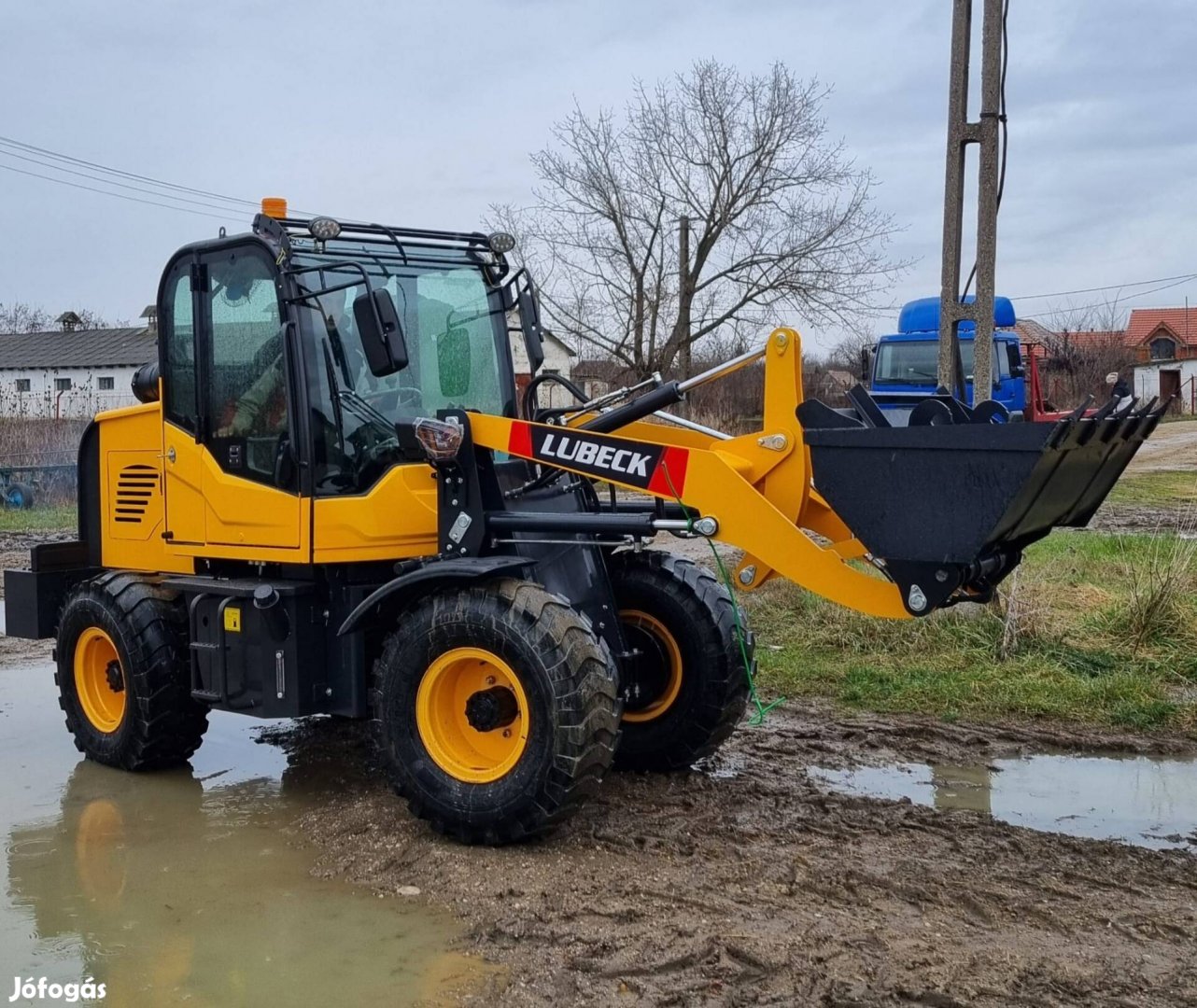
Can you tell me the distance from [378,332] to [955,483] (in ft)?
7.85

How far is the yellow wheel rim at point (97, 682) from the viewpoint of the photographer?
6.99m

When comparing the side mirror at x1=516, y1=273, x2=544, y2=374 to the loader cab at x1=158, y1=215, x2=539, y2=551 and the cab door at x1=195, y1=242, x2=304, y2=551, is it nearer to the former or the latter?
the loader cab at x1=158, y1=215, x2=539, y2=551

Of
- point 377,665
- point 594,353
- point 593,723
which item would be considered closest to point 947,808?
point 593,723

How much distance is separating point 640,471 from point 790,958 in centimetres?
204

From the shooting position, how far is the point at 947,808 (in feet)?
19.7

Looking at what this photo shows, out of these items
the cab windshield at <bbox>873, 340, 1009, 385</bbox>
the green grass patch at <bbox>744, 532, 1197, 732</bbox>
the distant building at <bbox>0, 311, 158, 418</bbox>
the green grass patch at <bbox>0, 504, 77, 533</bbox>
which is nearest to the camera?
the green grass patch at <bbox>744, 532, 1197, 732</bbox>

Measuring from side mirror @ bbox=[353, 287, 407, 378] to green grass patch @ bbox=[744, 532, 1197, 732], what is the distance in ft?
12.4

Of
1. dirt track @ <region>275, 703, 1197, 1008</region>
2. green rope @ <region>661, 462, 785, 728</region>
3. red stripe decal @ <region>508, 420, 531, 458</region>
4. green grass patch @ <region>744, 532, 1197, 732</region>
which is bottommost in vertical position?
dirt track @ <region>275, 703, 1197, 1008</region>

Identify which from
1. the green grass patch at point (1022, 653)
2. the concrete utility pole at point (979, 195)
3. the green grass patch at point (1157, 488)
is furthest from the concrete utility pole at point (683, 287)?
the green grass patch at point (1022, 653)

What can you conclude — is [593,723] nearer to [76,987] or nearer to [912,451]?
[912,451]

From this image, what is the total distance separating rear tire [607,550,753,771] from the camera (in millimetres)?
6277

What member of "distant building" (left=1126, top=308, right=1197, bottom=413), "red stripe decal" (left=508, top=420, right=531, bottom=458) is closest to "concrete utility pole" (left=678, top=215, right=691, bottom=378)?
"red stripe decal" (left=508, top=420, right=531, bottom=458)

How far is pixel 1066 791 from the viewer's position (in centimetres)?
627

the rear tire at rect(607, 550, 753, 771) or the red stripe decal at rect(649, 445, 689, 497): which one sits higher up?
the red stripe decal at rect(649, 445, 689, 497)
